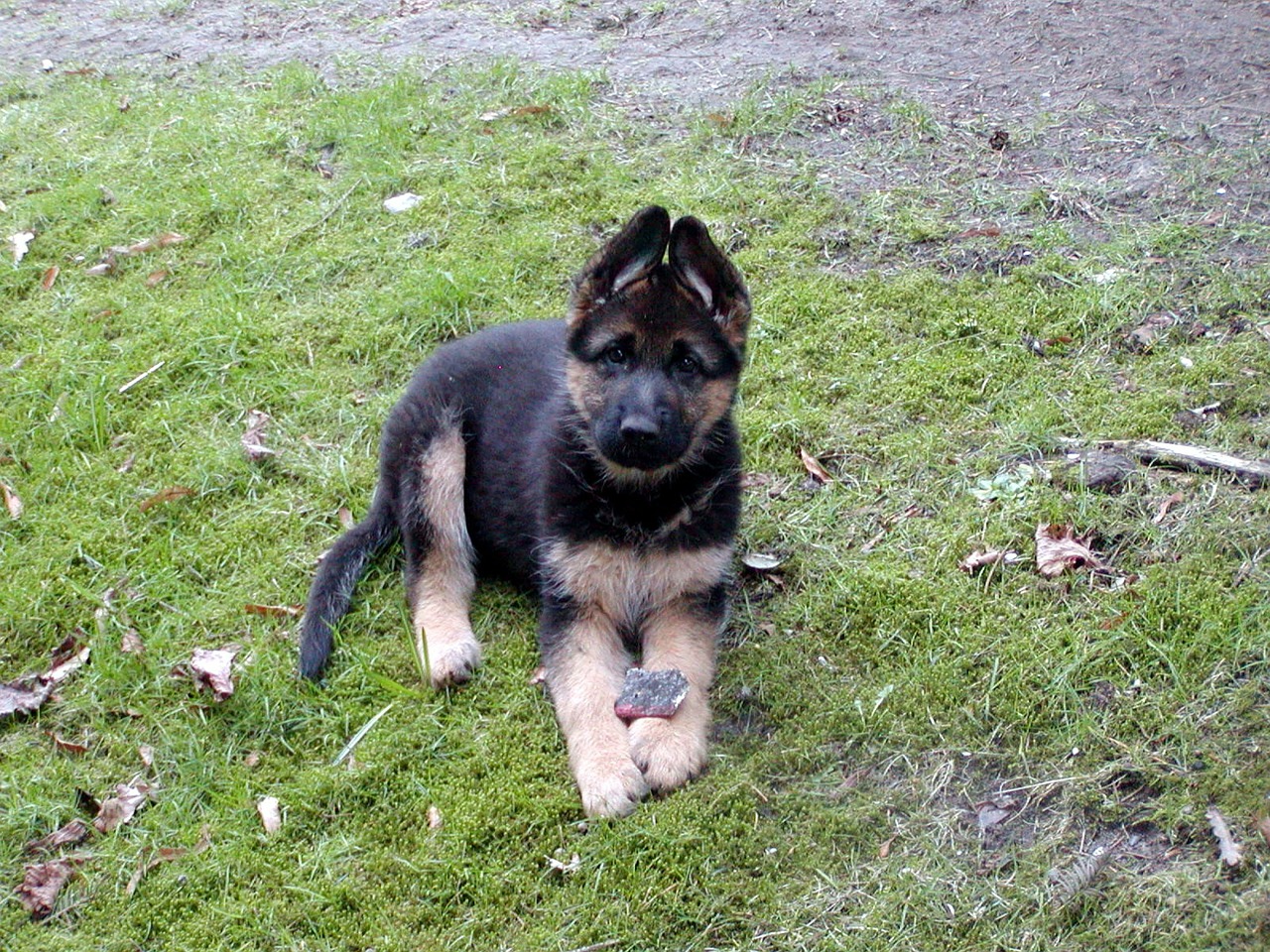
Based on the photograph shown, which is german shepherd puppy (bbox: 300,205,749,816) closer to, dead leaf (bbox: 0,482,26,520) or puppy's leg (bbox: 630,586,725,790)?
puppy's leg (bbox: 630,586,725,790)

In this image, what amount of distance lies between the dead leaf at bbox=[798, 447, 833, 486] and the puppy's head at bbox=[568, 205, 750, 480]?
39.2 inches

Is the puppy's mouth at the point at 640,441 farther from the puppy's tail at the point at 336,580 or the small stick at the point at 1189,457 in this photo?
the small stick at the point at 1189,457

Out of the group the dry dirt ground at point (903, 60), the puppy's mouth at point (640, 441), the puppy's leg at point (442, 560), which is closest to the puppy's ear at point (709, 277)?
the puppy's mouth at point (640, 441)

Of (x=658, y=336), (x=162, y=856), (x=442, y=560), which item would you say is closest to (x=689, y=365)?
(x=658, y=336)

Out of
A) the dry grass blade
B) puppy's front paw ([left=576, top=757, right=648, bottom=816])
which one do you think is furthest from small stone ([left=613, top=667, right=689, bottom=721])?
the dry grass blade

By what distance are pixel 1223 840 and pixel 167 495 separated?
4287 millimetres

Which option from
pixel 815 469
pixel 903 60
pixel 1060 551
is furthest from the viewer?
pixel 903 60

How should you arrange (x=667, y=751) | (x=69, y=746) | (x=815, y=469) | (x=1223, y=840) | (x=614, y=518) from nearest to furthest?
(x=1223, y=840) < (x=667, y=751) < (x=69, y=746) < (x=614, y=518) < (x=815, y=469)

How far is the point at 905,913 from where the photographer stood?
318 centimetres

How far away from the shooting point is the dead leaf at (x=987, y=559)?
4.40 meters

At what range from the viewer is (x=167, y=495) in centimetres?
509

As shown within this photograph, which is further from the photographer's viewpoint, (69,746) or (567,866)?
(69,746)

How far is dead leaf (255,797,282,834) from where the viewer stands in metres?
3.64

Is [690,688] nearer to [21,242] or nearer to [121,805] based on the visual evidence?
[121,805]
